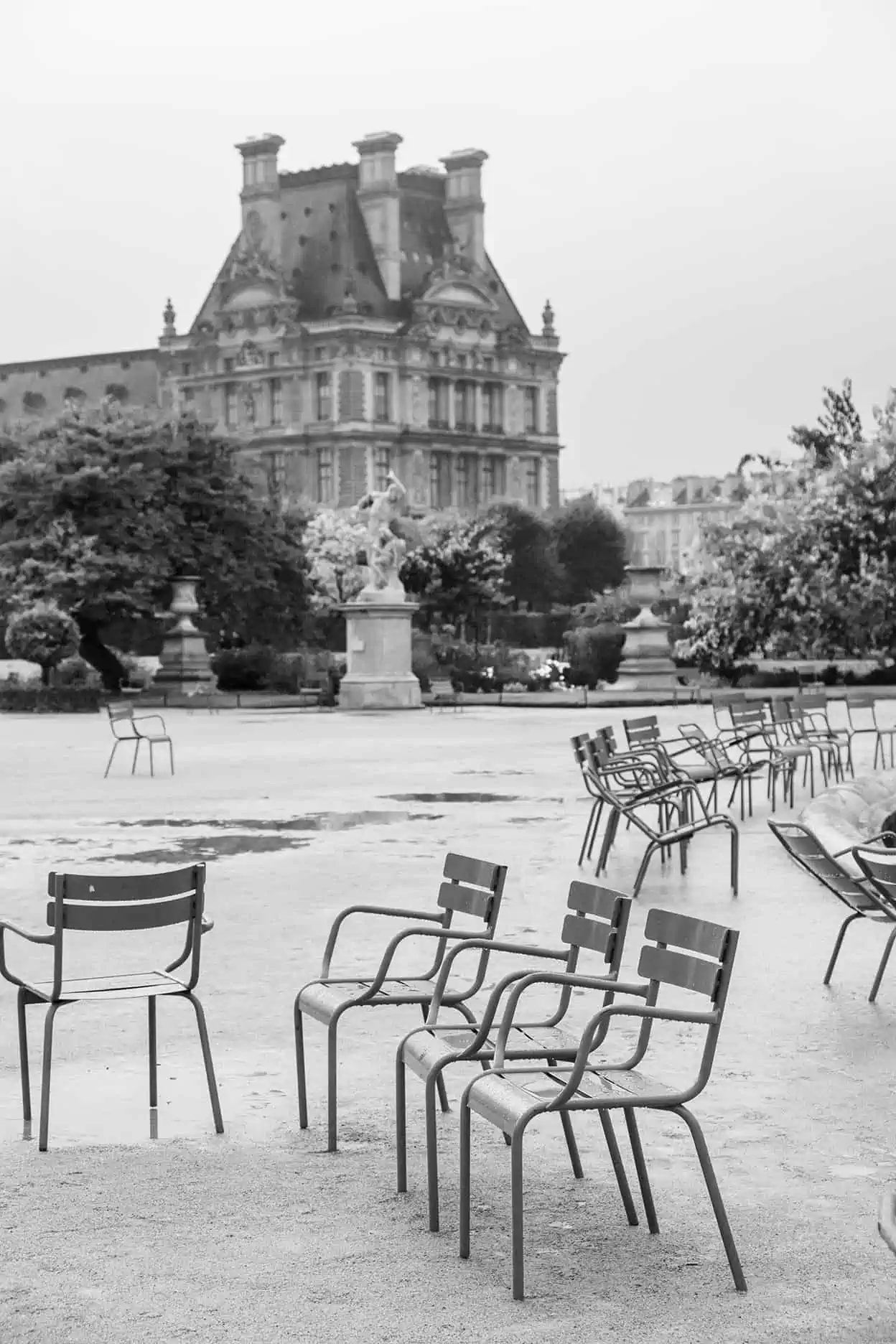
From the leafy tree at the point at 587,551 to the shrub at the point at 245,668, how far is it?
178 ft

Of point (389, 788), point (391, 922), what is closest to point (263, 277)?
point (389, 788)

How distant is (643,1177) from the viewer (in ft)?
16.6

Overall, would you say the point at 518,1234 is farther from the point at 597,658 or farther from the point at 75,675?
the point at 75,675

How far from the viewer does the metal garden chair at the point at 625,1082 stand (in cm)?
472

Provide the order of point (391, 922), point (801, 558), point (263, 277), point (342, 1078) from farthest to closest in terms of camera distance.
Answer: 1. point (263, 277)
2. point (801, 558)
3. point (391, 922)
4. point (342, 1078)

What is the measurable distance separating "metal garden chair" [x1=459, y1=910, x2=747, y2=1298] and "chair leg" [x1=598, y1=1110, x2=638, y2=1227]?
1.6 inches

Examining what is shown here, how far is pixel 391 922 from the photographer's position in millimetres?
10070

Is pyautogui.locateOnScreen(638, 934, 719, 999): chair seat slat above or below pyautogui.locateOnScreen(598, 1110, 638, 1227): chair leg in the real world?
above

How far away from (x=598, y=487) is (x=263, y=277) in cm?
8666

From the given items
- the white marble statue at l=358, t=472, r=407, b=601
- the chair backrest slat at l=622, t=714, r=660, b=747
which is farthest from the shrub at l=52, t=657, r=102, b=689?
the chair backrest slat at l=622, t=714, r=660, b=747

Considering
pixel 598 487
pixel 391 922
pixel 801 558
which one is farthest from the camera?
pixel 598 487

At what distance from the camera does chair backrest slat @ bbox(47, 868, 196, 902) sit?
5.97 meters

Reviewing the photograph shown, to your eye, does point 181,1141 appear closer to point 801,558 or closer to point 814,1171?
point 814,1171

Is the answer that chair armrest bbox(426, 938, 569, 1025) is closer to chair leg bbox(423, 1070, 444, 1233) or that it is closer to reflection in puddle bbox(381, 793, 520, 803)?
chair leg bbox(423, 1070, 444, 1233)
